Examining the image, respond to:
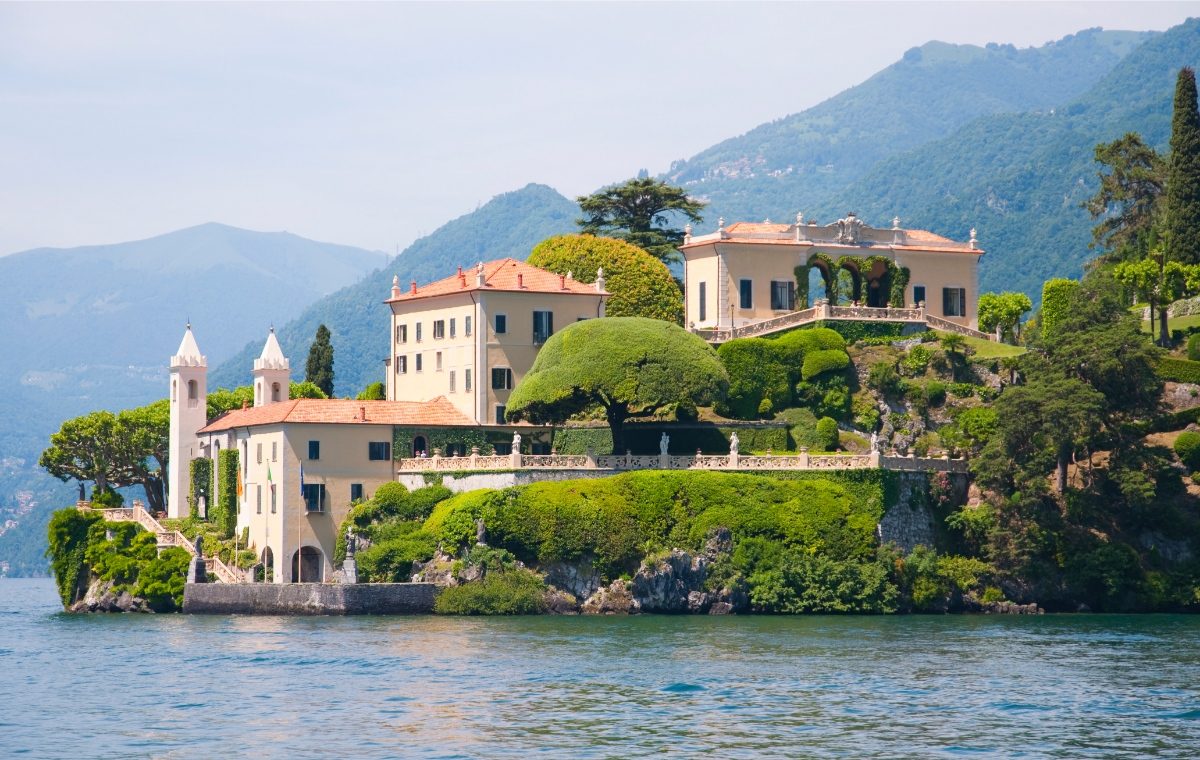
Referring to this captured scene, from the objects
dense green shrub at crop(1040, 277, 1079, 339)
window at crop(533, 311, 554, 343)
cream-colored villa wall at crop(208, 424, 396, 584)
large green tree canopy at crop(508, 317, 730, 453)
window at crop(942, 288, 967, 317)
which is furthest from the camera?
window at crop(942, 288, 967, 317)

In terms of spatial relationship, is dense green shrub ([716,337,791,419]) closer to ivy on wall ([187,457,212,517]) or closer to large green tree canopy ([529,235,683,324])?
large green tree canopy ([529,235,683,324])

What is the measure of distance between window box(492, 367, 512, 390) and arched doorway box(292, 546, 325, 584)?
1191 centimetres

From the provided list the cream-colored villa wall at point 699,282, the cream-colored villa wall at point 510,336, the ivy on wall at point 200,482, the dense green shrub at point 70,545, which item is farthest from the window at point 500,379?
the dense green shrub at point 70,545

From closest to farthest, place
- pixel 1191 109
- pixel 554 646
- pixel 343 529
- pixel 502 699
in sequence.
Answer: pixel 502 699, pixel 554 646, pixel 343 529, pixel 1191 109

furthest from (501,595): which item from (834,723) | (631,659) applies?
(834,723)

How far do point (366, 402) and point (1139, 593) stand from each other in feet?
117

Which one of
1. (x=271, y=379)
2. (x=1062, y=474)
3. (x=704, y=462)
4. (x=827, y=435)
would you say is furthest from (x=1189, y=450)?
(x=271, y=379)

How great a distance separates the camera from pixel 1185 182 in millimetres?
101250

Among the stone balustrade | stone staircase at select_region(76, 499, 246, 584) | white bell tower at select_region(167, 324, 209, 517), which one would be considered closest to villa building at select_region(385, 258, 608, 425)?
the stone balustrade

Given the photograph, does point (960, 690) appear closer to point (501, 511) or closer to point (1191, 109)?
point (501, 511)

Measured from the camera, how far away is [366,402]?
8875 cm

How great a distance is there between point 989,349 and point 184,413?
4170 cm

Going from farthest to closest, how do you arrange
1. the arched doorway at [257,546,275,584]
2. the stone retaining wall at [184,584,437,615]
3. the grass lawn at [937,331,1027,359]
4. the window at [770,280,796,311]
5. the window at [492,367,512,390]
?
1. the window at [770,280,796,311]
2. the grass lawn at [937,331,1027,359]
3. the window at [492,367,512,390]
4. the arched doorway at [257,546,275,584]
5. the stone retaining wall at [184,584,437,615]

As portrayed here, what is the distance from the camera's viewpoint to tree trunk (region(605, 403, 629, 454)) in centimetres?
8544
